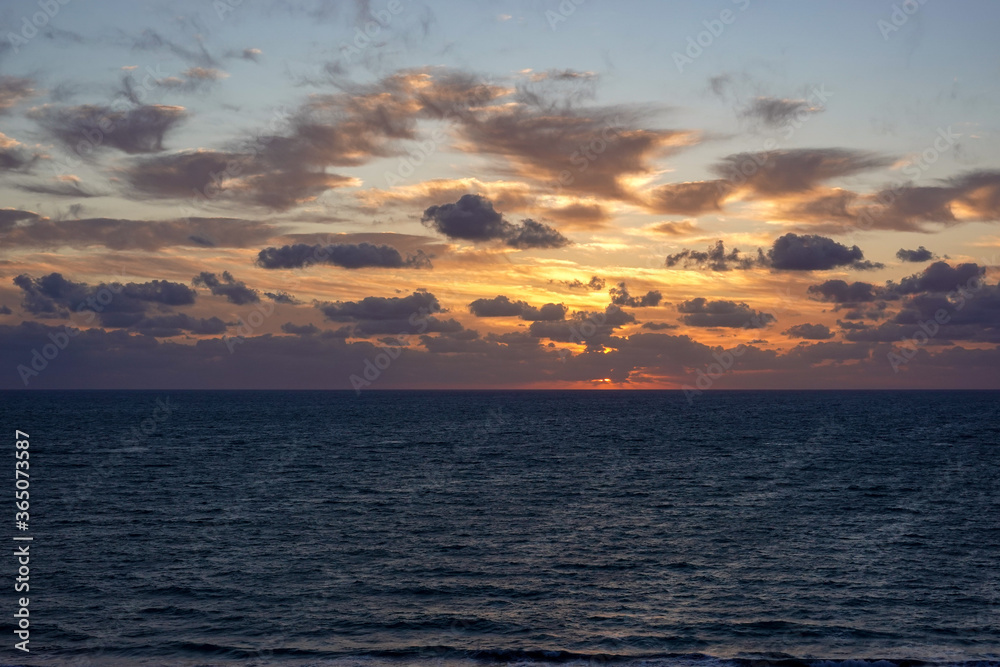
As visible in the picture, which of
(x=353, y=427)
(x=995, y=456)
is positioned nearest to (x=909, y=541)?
(x=995, y=456)

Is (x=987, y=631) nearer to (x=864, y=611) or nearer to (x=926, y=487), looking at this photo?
(x=864, y=611)

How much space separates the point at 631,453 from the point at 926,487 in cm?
4086

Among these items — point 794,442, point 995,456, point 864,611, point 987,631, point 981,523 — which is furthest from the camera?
point 794,442

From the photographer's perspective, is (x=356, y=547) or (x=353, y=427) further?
(x=353, y=427)

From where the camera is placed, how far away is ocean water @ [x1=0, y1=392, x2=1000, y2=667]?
30.9 metres

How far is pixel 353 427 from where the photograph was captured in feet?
530

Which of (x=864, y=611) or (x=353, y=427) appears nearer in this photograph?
(x=864, y=611)

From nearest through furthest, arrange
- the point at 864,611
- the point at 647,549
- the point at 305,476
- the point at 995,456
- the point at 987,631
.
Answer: the point at 987,631
the point at 864,611
the point at 647,549
the point at 305,476
the point at 995,456

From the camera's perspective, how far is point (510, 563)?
42.3 metres

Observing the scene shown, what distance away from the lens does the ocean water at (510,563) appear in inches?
1216

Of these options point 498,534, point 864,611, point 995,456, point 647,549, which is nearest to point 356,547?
point 498,534

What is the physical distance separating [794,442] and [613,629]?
10064cm

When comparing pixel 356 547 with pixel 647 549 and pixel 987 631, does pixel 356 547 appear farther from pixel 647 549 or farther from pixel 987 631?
pixel 987 631

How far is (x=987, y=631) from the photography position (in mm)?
31922
